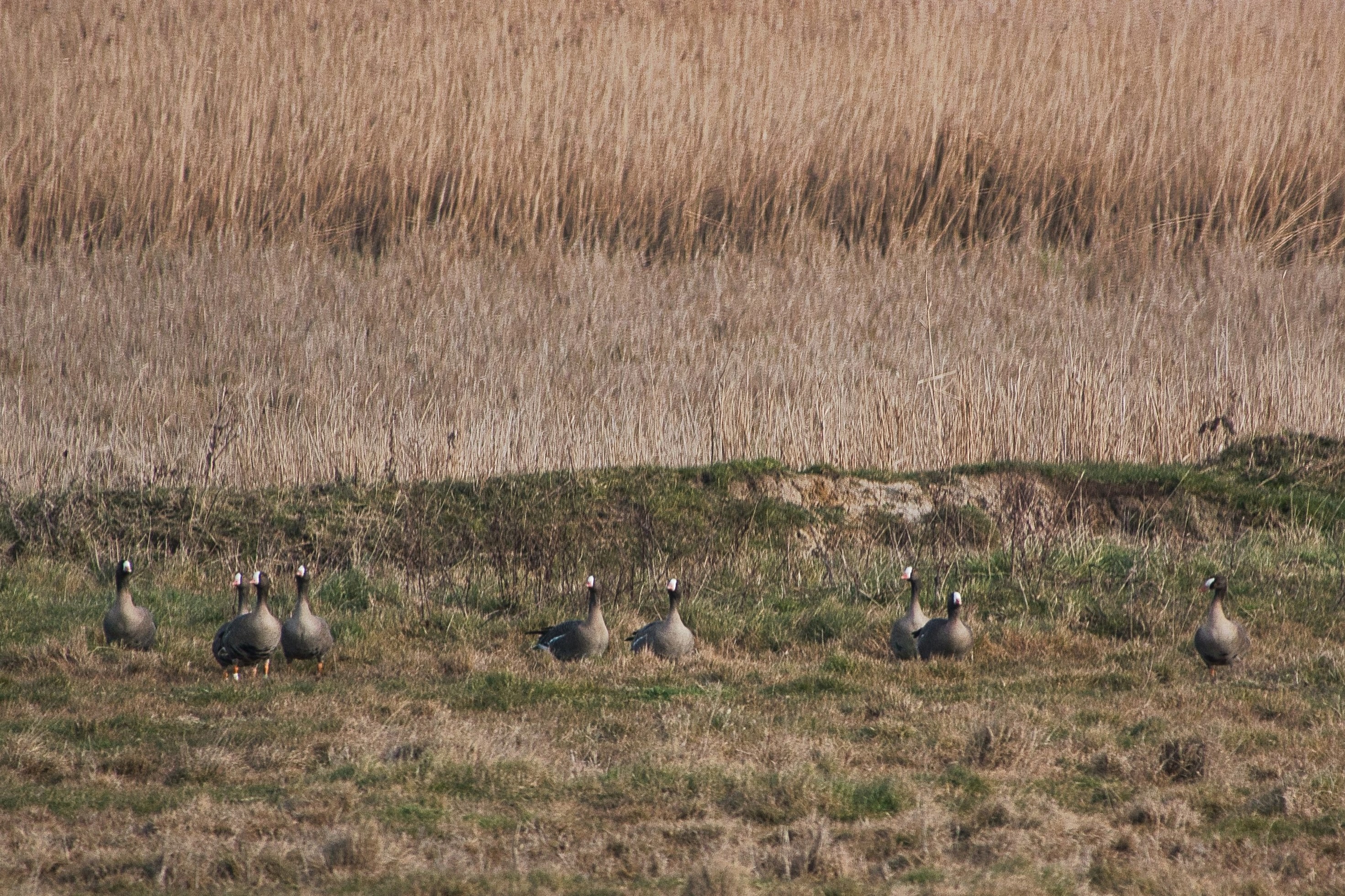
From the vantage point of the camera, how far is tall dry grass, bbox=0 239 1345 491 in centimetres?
1339

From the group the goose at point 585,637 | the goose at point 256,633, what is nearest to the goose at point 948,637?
the goose at point 585,637

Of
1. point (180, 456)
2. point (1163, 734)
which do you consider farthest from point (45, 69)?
point (1163, 734)

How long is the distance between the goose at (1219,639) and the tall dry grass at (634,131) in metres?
12.7

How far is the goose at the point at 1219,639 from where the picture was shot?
8.49 meters

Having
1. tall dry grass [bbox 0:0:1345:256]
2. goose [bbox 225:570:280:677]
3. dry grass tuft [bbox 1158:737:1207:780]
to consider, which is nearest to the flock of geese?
goose [bbox 225:570:280:677]

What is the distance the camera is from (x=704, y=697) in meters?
7.96

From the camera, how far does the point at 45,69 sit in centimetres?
2195

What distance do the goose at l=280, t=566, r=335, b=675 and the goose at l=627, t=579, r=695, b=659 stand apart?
1.83 m

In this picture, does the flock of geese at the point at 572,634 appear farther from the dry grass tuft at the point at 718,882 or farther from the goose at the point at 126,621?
the dry grass tuft at the point at 718,882

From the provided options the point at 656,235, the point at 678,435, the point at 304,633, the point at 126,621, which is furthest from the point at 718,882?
the point at 656,235

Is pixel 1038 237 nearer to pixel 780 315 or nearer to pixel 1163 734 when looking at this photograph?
pixel 780 315

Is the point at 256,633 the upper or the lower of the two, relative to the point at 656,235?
lower

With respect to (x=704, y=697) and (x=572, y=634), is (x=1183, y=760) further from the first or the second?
(x=572, y=634)

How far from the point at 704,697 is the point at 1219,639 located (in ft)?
9.87
